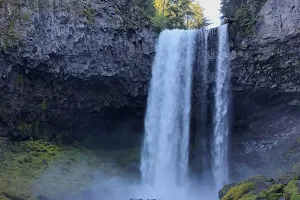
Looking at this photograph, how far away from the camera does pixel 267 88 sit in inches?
1273

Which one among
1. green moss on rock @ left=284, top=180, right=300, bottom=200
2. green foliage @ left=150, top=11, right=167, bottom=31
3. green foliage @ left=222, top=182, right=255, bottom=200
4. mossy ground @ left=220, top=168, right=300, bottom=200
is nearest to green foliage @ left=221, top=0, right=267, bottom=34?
green foliage @ left=150, top=11, right=167, bottom=31

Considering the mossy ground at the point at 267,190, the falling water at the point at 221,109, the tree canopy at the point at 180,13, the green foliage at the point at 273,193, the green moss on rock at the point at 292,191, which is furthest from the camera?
the tree canopy at the point at 180,13

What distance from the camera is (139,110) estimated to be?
36438 mm

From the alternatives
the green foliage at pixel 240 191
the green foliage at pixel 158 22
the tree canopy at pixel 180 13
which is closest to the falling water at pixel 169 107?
the green foliage at pixel 158 22

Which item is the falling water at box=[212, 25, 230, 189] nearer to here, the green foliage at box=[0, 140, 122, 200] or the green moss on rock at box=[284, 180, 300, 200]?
the green foliage at box=[0, 140, 122, 200]

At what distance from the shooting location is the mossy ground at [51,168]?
93.9ft

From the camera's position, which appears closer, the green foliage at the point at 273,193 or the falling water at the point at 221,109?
the green foliage at the point at 273,193

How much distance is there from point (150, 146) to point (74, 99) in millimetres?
8094

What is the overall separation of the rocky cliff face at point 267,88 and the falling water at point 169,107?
4499 mm

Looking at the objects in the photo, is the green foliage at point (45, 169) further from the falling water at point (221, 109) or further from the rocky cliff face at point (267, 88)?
the rocky cliff face at point (267, 88)

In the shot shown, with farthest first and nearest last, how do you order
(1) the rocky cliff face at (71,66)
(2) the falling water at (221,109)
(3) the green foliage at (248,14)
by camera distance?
(2) the falling water at (221,109)
(3) the green foliage at (248,14)
(1) the rocky cliff face at (71,66)

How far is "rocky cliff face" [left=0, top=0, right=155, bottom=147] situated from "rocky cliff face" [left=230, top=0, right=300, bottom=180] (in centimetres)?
861

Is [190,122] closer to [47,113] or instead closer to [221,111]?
[221,111]

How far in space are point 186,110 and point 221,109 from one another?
3232mm
